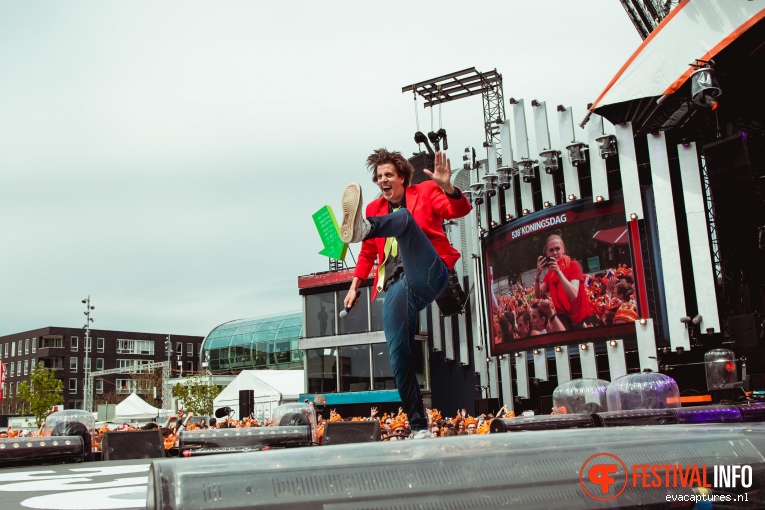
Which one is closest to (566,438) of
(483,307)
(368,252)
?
(368,252)

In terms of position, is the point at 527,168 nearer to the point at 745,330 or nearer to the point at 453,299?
the point at 453,299

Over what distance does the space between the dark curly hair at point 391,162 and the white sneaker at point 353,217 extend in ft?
3.33

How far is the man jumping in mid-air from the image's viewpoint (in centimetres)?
429

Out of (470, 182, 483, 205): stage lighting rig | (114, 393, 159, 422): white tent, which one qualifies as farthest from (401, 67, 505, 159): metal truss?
(114, 393, 159, 422): white tent

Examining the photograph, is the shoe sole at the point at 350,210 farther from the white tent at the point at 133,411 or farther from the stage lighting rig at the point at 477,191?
the white tent at the point at 133,411

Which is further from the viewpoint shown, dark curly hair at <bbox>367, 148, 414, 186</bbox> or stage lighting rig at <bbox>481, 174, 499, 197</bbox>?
stage lighting rig at <bbox>481, 174, 499, 197</bbox>

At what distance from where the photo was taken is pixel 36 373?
46781 millimetres

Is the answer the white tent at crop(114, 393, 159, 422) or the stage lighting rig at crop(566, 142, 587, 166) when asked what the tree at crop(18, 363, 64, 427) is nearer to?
the white tent at crop(114, 393, 159, 422)

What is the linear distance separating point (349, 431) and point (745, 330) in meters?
13.7

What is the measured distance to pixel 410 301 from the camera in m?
4.51

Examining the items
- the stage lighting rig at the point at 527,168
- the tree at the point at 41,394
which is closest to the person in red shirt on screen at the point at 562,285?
the stage lighting rig at the point at 527,168

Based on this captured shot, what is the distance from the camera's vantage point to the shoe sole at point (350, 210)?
380 centimetres

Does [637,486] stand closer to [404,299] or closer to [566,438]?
[566,438]

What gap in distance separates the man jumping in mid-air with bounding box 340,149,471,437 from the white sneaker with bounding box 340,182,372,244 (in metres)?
0.19
